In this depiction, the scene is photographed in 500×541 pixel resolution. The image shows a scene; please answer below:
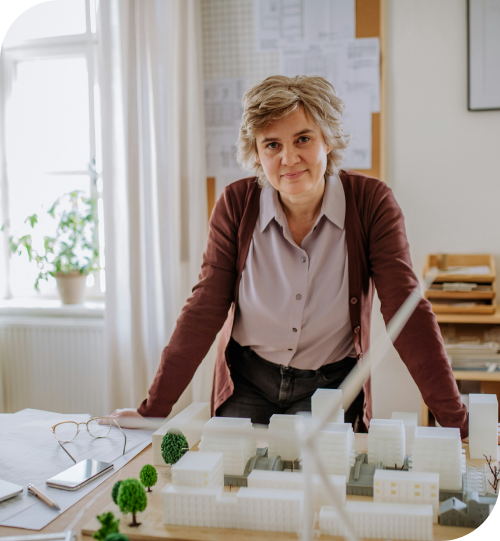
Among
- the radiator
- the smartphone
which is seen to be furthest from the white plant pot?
the smartphone

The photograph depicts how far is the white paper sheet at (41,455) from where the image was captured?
3.20ft

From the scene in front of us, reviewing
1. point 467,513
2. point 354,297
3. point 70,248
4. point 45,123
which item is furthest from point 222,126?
Answer: point 467,513

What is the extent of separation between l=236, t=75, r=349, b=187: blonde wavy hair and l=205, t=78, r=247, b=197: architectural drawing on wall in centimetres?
127

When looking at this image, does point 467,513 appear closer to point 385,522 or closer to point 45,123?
point 385,522

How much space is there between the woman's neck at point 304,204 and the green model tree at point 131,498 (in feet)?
2.98

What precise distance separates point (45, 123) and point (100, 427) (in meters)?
2.41

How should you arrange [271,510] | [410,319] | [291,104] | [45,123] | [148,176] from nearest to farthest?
[271,510]
[410,319]
[291,104]
[148,176]
[45,123]

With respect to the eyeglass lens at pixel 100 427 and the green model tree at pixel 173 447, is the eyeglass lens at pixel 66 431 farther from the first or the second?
the green model tree at pixel 173 447

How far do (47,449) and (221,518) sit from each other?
53 cm

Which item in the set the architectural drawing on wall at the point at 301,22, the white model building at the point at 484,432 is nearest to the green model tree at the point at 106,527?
the white model building at the point at 484,432

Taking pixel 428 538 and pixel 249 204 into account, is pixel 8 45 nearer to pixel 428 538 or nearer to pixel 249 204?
pixel 249 204

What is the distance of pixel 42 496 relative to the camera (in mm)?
1012

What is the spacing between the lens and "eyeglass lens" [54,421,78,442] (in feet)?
4.33

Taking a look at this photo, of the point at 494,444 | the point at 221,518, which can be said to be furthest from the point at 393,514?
the point at 494,444
